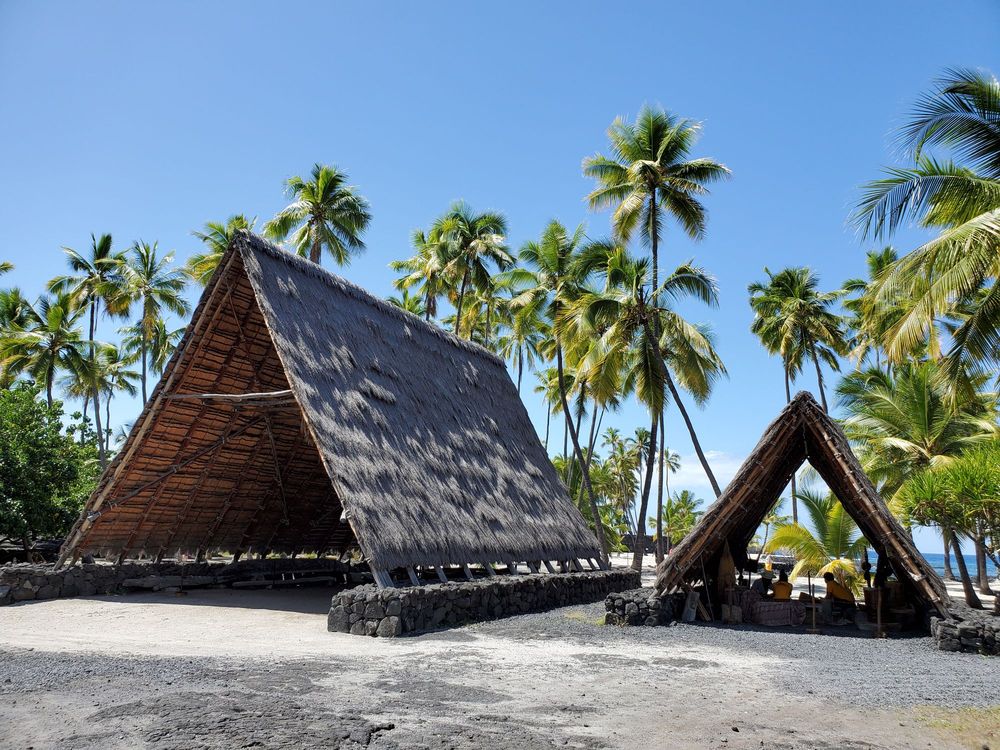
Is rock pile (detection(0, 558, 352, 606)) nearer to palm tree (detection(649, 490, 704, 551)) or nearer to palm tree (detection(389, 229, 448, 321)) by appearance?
palm tree (detection(389, 229, 448, 321))

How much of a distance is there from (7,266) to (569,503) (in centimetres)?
2105

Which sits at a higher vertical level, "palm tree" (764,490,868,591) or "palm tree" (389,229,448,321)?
"palm tree" (389,229,448,321)

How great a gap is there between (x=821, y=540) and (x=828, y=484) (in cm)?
207

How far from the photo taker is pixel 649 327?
22266mm

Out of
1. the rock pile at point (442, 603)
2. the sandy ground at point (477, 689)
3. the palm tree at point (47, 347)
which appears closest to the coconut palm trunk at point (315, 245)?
the palm tree at point (47, 347)

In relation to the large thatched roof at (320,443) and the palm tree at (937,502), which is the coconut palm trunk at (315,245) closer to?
the large thatched roof at (320,443)

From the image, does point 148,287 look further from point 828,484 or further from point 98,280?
point 828,484

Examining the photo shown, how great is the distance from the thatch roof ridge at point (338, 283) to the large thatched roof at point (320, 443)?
4 centimetres

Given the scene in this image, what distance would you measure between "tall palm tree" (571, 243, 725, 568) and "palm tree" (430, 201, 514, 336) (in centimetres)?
602

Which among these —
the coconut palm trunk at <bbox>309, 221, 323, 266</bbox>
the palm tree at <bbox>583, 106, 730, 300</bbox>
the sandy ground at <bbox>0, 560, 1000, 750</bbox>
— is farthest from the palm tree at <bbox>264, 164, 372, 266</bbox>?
the sandy ground at <bbox>0, 560, 1000, 750</bbox>

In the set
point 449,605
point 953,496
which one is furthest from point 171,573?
point 953,496

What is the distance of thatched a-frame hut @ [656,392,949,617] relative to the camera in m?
10.3

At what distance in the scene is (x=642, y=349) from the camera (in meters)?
22.6

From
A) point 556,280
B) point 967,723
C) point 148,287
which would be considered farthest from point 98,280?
point 967,723
